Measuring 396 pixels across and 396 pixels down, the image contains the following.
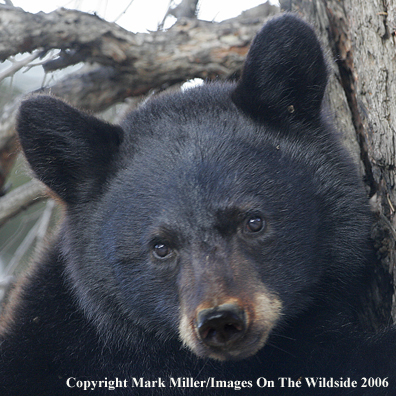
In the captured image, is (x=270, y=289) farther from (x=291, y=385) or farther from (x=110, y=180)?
(x=110, y=180)

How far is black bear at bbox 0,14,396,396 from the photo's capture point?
3.39 metres

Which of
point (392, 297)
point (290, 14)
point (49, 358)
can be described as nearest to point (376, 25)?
point (290, 14)

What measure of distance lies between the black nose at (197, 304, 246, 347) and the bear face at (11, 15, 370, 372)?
1 centimetres

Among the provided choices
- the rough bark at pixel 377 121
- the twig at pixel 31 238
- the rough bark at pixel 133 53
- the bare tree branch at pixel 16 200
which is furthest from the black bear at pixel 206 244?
the twig at pixel 31 238

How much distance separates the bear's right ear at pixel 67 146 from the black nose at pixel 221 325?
1410 millimetres

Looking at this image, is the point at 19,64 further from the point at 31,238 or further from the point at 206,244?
the point at 206,244

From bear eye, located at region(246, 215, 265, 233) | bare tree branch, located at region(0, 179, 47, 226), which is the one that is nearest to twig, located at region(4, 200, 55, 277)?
bare tree branch, located at region(0, 179, 47, 226)

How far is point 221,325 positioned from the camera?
9.95ft

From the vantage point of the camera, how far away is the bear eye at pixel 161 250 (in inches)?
138

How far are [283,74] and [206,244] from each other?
1.27 m

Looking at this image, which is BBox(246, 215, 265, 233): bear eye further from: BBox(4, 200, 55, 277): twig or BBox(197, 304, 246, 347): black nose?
BBox(4, 200, 55, 277): twig

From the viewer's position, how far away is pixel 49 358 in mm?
3973

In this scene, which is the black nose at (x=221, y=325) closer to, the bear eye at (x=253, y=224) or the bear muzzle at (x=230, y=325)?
the bear muzzle at (x=230, y=325)

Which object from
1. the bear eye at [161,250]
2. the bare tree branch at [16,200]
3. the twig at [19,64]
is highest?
the twig at [19,64]
